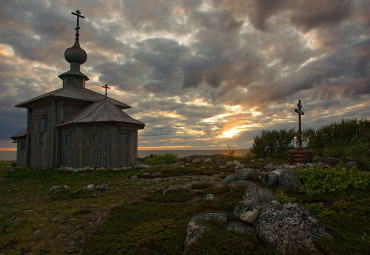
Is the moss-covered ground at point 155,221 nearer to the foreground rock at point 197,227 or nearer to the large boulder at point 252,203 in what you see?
the foreground rock at point 197,227

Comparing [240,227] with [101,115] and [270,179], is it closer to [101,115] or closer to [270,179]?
[270,179]

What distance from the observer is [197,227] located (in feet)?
14.1

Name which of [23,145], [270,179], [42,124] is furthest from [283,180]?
[23,145]

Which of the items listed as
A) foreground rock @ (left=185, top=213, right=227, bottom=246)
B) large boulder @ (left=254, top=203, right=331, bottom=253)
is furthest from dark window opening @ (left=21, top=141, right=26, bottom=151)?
large boulder @ (left=254, top=203, right=331, bottom=253)

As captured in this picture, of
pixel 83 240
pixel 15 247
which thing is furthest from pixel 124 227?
pixel 15 247

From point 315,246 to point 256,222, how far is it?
103cm

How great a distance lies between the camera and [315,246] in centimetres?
353

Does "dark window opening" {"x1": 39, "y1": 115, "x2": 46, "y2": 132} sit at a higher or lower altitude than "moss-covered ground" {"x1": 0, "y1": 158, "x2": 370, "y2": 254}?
higher

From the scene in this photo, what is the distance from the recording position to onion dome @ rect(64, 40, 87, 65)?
2292cm

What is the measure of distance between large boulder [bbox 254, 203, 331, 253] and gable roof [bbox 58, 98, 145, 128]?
14.1 m

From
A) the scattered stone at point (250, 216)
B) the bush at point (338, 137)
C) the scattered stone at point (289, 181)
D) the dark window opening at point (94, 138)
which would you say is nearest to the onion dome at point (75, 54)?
the dark window opening at point (94, 138)

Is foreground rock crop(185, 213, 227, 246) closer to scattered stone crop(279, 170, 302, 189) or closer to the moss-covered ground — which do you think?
the moss-covered ground

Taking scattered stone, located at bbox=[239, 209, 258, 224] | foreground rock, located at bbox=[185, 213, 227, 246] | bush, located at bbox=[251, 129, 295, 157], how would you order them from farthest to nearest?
bush, located at bbox=[251, 129, 295, 157]
scattered stone, located at bbox=[239, 209, 258, 224]
foreground rock, located at bbox=[185, 213, 227, 246]

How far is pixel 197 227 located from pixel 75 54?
24.1 m
